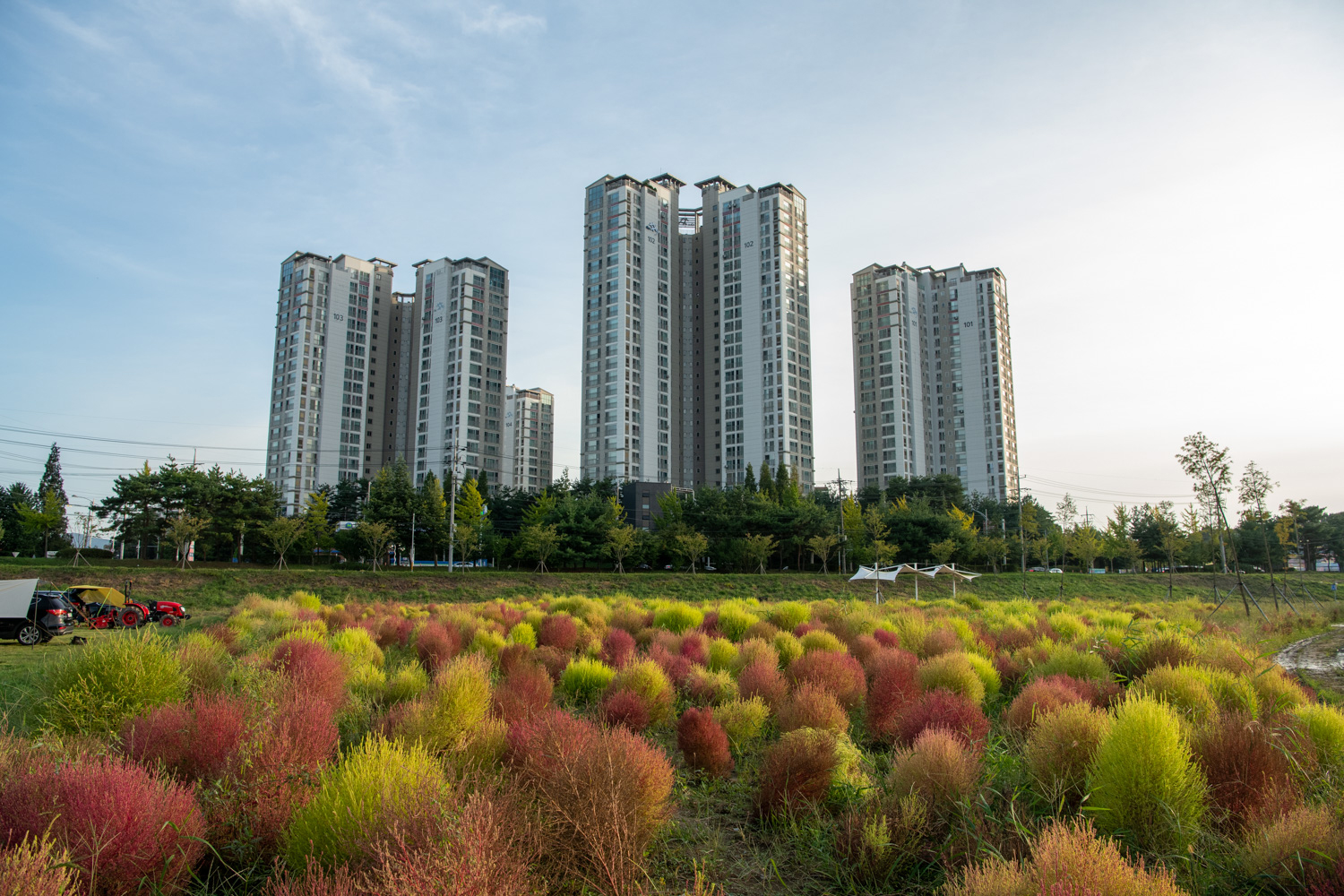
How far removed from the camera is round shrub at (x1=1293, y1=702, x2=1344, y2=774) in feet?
19.9

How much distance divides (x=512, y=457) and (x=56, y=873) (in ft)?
428

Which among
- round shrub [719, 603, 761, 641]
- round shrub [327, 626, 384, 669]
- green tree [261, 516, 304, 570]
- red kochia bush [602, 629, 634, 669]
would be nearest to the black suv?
round shrub [327, 626, 384, 669]

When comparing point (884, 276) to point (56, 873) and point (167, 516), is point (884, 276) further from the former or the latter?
point (56, 873)

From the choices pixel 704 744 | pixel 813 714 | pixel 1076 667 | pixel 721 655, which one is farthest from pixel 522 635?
pixel 1076 667

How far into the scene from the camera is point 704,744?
22.2 ft

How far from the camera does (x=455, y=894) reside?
298 centimetres

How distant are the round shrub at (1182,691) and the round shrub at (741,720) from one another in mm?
3680

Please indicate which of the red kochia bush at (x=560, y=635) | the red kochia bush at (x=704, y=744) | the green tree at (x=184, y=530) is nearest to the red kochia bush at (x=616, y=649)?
the red kochia bush at (x=560, y=635)

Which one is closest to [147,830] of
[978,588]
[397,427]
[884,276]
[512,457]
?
[978,588]

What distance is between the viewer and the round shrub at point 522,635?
12920 mm

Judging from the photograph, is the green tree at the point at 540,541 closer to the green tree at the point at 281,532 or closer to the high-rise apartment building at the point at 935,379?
the green tree at the point at 281,532

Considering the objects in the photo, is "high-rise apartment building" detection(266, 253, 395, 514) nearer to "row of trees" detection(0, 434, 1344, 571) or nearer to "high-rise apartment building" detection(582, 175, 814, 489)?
"row of trees" detection(0, 434, 1344, 571)

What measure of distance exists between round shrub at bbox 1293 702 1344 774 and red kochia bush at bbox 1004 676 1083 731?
1.84m

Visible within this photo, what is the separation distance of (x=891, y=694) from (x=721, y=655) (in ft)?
11.5
